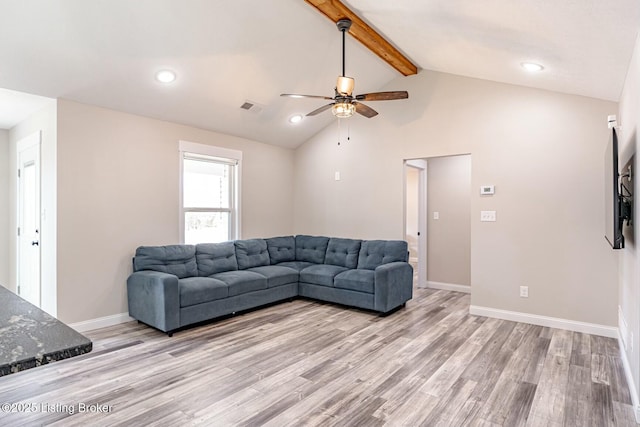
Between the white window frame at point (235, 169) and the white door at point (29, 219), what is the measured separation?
1522mm

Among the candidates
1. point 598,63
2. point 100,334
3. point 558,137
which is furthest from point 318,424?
point 558,137

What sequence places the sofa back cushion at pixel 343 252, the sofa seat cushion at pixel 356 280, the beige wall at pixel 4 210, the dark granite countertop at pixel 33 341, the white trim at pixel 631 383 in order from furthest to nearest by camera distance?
1. the sofa back cushion at pixel 343 252
2. the beige wall at pixel 4 210
3. the sofa seat cushion at pixel 356 280
4. the white trim at pixel 631 383
5. the dark granite countertop at pixel 33 341

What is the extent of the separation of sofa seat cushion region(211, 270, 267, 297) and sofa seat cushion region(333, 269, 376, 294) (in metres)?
0.99

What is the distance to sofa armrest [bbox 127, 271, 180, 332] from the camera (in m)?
3.66

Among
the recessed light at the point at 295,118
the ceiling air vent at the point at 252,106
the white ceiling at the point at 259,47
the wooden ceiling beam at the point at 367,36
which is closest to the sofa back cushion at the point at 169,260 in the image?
the white ceiling at the point at 259,47

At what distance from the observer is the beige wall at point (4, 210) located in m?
5.12

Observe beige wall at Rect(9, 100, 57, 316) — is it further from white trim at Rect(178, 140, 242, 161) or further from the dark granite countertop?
the dark granite countertop

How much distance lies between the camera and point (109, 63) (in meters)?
3.46

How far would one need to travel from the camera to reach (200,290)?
3969 mm

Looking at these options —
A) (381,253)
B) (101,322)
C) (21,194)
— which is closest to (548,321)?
(381,253)

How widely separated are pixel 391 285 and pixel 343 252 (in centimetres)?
112

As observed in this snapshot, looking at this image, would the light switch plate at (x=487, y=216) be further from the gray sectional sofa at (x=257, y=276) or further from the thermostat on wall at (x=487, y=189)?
the gray sectional sofa at (x=257, y=276)

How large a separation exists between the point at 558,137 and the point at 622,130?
0.69m

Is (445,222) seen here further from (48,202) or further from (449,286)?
(48,202)
